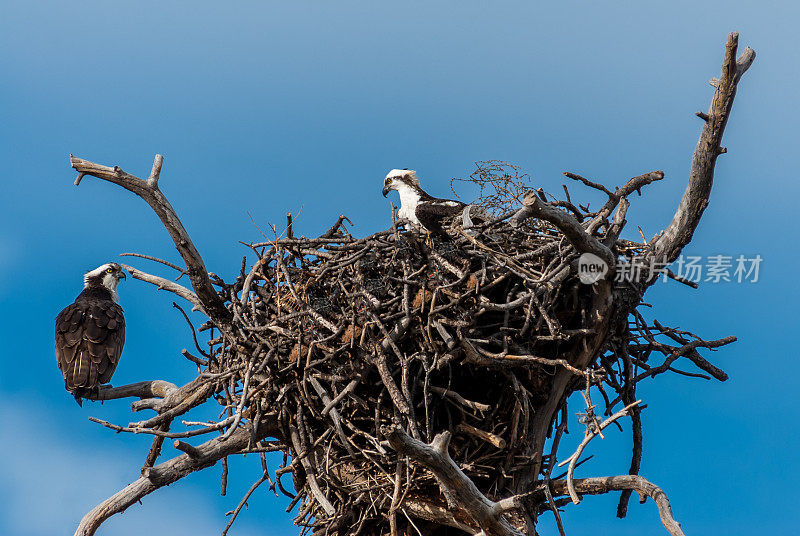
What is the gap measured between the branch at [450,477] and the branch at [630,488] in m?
1.05

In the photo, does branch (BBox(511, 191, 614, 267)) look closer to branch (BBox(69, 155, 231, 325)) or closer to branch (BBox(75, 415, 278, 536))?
branch (BBox(69, 155, 231, 325))

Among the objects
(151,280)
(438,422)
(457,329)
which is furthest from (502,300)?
(151,280)

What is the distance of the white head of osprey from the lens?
19.2ft

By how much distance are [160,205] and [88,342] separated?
7.73 feet

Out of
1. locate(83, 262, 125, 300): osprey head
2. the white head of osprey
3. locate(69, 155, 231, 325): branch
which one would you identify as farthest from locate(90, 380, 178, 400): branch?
the white head of osprey

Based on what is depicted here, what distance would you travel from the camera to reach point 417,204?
7730 millimetres

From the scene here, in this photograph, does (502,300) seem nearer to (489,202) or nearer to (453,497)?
(489,202)

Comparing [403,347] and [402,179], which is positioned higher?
[402,179]

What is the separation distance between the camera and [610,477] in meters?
5.99

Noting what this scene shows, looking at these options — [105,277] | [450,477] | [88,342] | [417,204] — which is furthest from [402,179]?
[450,477]

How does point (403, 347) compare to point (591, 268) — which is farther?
point (403, 347)

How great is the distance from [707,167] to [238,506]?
13.9 feet

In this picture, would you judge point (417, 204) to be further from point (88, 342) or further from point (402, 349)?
point (88, 342)

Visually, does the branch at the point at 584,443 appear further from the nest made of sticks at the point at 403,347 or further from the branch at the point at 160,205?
the branch at the point at 160,205
